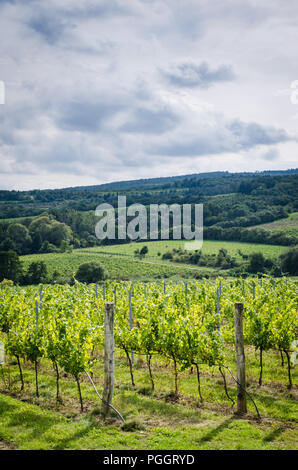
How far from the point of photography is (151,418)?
8.50 metres

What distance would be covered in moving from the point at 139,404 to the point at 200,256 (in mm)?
62575

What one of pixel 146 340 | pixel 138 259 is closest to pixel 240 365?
pixel 146 340

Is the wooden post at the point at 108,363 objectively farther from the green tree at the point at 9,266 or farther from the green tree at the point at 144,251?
the green tree at the point at 144,251

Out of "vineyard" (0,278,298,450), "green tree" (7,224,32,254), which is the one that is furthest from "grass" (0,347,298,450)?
"green tree" (7,224,32,254)

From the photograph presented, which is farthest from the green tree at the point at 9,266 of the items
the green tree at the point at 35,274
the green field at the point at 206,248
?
the green field at the point at 206,248

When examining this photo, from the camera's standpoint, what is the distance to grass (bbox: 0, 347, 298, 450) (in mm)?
7188

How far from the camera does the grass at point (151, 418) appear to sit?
7.19 meters

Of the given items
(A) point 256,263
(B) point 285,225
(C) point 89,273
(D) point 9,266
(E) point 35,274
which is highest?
(B) point 285,225

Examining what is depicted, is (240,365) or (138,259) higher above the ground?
(240,365)

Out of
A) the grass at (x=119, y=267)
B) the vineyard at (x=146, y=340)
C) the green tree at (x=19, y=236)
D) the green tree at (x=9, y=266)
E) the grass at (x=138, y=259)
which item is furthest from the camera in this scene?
the green tree at (x=19, y=236)

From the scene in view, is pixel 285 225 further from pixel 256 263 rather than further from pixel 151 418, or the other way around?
pixel 151 418

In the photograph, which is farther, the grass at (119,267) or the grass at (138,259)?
the grass at (138,259)

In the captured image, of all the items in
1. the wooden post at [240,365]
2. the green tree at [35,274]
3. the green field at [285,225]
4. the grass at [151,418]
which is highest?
the green field at [285,225]
